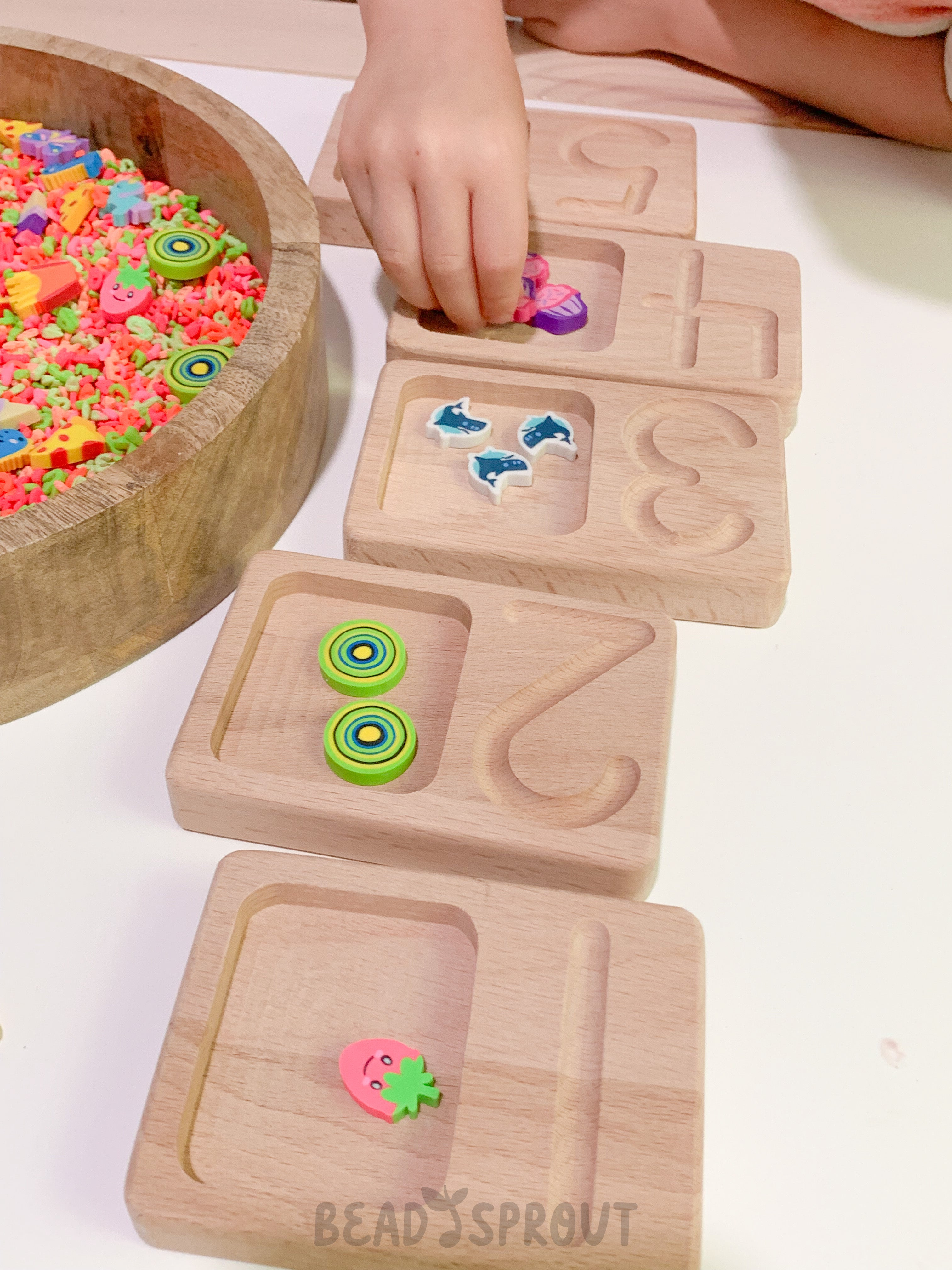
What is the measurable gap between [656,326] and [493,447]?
0.17 meters

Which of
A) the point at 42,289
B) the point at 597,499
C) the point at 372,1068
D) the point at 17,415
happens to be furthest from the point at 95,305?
the point at 372,1068

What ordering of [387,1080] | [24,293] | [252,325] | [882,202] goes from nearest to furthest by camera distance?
[387,1080]
[252,325]
[24,293]
[882,202]

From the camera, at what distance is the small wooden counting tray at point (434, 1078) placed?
449 mm

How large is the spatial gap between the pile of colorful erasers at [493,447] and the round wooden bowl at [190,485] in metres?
0.08

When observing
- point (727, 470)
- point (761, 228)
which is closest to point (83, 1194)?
point (727, 470)

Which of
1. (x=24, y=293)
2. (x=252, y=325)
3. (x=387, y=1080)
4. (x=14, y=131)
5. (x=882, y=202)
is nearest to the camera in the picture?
(x=387, y=1080)

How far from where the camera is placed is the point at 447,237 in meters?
0.74

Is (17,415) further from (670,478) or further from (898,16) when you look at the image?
(898,16)

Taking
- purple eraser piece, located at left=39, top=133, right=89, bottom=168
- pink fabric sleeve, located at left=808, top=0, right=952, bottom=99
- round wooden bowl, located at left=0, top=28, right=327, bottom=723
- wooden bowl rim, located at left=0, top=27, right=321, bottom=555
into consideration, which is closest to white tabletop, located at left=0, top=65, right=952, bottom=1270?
round wooden bowl, located at left=0, top=28, right=327, bottom=723

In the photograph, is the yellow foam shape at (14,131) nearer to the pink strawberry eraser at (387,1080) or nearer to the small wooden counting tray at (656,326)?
the small wooden counting tray at (656,326)

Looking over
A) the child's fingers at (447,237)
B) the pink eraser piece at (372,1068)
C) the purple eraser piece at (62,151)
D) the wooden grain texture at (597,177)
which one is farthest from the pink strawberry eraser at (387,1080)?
the purple eraser piece at (62,151)

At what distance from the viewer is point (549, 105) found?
3.47 feet

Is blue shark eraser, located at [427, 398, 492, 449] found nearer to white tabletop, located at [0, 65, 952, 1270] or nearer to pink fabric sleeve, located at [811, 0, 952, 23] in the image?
white tabletop, located at [0, 65, 952, 1270]

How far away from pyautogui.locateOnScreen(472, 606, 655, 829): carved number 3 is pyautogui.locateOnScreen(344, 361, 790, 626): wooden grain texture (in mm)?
64
